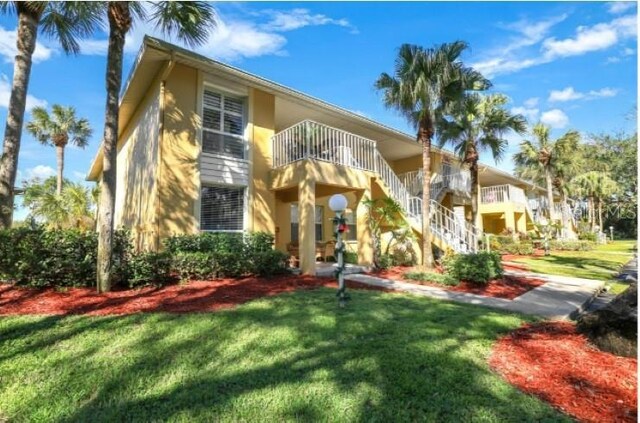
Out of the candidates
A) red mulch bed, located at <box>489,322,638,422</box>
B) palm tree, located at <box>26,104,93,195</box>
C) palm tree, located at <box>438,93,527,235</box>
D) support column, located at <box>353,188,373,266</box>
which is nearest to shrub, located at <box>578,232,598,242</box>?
palm tree, located at <box>438,93,527,235</box>

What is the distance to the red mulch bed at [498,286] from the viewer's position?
→ 852cm

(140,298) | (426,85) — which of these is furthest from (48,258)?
(426,85)

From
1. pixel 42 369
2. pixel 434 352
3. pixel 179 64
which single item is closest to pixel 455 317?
pixel 434 352

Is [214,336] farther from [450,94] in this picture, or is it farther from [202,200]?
[450,94]

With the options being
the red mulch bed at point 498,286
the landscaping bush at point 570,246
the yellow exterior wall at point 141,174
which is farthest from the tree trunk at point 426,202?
the landscaping bush at point 570,246

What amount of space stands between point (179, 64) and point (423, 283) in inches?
387

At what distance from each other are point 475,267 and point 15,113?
12326 millimetres

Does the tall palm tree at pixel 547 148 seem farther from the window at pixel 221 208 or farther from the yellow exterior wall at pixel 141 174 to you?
the yellow exterior wall at pixel 141 174

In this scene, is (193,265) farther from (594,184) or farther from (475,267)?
(594,184)

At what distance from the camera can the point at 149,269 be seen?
300 inches

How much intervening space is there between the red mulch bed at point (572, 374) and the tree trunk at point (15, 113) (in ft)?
33.3

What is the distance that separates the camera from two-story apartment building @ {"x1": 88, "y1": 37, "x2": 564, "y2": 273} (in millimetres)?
9672

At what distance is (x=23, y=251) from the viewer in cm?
671

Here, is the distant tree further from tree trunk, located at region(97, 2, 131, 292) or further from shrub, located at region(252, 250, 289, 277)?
shrub, located at region(252, 250, 289, 277)
